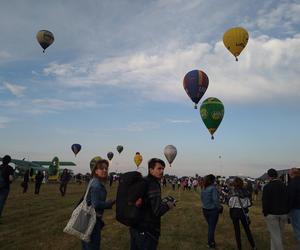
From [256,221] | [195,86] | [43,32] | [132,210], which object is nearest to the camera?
[132,210]

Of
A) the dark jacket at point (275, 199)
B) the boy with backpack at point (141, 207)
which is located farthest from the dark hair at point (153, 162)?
the dark jacket at point (275, 199)

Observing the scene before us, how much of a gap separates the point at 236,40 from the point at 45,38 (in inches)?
779

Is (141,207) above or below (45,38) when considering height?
below

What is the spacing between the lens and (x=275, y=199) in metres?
8.22

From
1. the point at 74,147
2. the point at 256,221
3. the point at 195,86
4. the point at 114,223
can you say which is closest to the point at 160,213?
the point at 114,223

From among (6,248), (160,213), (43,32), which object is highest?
(43,32)

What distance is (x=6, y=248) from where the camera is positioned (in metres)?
9.08

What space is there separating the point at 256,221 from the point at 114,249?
30.2 ft

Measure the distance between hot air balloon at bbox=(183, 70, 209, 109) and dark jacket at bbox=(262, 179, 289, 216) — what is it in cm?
1695

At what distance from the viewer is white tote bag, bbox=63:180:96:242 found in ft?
17.9

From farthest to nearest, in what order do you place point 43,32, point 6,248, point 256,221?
point 43,32, point 256,221, point 6,248

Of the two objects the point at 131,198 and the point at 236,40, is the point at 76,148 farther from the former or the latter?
the point at 131,198

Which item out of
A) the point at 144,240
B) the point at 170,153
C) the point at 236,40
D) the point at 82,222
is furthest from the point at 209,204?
the point at 170,153

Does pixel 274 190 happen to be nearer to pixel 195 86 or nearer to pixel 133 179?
pixel 133 179
